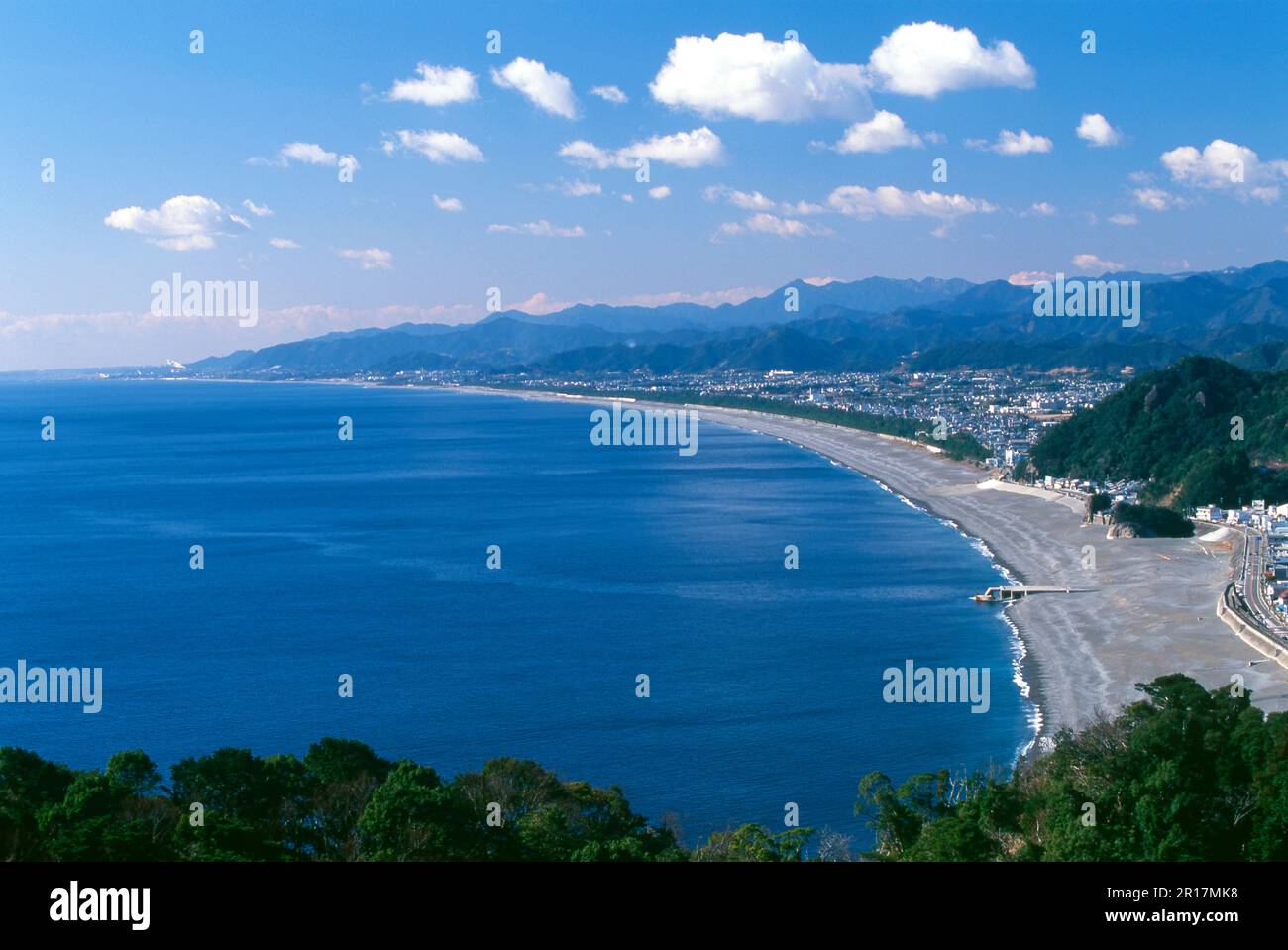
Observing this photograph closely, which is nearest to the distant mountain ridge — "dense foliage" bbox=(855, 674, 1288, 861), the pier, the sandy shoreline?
the sandy shoreline

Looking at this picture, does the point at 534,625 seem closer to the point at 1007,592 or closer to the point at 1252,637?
the point at 1007,592

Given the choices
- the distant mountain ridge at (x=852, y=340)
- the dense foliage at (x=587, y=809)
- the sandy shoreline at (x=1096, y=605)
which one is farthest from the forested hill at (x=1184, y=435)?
the distant mountain ridge at (x=852, y=340)

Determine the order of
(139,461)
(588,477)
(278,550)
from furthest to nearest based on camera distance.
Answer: (139,461) → (588,477) → (278,550)

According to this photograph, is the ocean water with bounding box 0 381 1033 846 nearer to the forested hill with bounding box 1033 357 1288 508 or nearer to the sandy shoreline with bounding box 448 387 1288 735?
the sandy shoreline with bounding box 448 387 1288 735

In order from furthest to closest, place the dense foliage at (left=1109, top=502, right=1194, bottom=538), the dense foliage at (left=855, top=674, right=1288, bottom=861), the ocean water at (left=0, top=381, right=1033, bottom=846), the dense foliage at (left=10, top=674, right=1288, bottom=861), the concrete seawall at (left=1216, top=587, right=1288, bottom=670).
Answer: the dense foliage at (left=1109, top=502, right=1194, bottom=538)
the concrete seawall at (left=1216, top=587, right=1288, bottom=670)
the ocean water at (left=0, top=381, right=1033, bottom=846)
the dense foliage at (left=10, top=674, right=1288, bottom=861)
the dense foliage at (left=855, top=674, right=1288, bottom=861)
